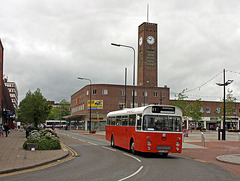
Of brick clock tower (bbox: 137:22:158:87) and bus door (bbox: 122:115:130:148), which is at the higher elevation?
brick clock tower (bbox: 137:22:158:87)

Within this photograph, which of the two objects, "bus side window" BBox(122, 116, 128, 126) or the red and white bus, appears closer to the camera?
the red and white bus

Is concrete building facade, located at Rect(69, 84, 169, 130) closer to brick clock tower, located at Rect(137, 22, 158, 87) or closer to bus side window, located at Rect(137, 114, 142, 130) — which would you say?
brick clock tower, located at Rect(137, 22, 158, 87)

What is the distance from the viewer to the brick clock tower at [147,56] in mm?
84688

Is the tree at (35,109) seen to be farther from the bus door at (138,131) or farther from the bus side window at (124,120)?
the bus door at (138,131)

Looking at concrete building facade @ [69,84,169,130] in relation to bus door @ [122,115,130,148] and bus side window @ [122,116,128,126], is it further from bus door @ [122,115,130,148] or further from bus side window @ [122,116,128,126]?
bus door @ [122,115,130,148]

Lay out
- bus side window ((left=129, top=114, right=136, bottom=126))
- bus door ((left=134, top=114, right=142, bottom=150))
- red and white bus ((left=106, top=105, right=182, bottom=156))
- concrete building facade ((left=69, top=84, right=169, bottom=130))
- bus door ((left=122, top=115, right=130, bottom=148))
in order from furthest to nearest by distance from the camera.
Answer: concrete building facade ((left=69, top=84, right=169, bottom=130)), bus door ((left=122, top=115, right=130, bottom=148)), bus side window ((left=129, top=114, right=136, bottom=126)), bus door ((left=134, top=114, right=142, bottom=150)), red and white bus ((left=106, top=105, right=182, bottom=156))

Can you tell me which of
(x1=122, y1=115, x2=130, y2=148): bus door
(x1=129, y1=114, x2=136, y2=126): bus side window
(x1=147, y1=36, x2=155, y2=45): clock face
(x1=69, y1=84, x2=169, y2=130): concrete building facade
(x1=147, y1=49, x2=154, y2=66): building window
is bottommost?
(x1=122, y1=115, x2=130, y2=148): bus door

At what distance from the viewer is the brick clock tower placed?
84688 mm

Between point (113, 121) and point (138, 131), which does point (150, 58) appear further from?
point (138, 131)

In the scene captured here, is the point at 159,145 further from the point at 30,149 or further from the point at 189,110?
the point at 189,110

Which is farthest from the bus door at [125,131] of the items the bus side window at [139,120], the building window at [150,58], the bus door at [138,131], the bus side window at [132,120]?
the building window at [150,58]

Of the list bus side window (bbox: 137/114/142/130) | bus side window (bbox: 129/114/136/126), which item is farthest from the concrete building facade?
bus side window (bbox: 137/114/142/130)

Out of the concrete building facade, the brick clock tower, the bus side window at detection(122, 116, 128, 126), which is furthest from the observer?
the brick clock tower

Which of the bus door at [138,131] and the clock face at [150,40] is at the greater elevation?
the clock face at [150,40]
